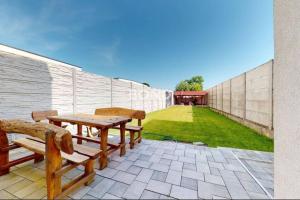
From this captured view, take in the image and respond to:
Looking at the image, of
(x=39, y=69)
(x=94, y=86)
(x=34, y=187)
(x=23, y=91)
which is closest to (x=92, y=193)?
(x=34, y=187)

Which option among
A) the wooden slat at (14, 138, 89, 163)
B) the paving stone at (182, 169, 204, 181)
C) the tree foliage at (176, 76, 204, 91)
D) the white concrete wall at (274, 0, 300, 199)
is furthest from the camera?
the tree foliage at (176, 76, 204, 91)

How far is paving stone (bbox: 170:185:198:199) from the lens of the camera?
191 cm

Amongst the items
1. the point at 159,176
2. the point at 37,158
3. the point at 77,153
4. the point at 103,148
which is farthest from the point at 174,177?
the point at 37,158

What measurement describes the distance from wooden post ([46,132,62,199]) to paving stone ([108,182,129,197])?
28.7 inches

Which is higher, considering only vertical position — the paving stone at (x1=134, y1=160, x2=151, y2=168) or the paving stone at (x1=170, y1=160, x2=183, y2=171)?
the paving stone at (x1=134, y1=160, x2=151, y2=168)

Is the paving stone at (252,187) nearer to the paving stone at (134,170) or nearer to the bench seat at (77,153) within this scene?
the paving stone at (134,170)

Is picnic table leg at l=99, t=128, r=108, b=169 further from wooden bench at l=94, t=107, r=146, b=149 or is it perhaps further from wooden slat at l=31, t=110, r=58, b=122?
wooden slat at l=31, t=110, r=58, b=122

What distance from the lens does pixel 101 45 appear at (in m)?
17.0

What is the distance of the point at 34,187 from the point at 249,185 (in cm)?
344

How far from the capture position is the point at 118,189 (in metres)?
2.03

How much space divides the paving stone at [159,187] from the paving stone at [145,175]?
11 cm

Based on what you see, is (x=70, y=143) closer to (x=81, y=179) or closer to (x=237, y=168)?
(x=81, y=179)

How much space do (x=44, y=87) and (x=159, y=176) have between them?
4.31 meters

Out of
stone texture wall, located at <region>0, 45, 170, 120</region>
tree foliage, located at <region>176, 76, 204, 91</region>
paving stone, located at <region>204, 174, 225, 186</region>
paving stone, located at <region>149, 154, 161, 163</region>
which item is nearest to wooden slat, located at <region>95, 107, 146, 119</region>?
paving stone, located at <region>149, 154, 161, 163</region>
